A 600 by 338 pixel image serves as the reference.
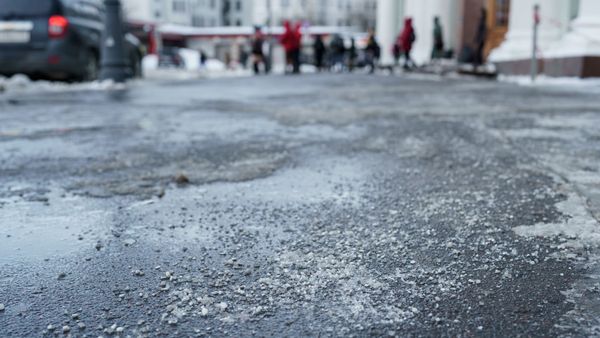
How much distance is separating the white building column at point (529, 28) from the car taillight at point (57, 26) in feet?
29.7

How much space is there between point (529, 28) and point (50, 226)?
42.0 feet

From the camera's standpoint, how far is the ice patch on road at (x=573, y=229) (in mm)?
1947

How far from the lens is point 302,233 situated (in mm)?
2105

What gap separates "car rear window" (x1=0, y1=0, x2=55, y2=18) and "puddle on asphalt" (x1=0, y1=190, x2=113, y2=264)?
28.9 feet

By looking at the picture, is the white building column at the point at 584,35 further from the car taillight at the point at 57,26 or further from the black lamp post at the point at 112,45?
the car taillight at the point at 57,26

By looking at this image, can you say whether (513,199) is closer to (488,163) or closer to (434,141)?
(488,163)

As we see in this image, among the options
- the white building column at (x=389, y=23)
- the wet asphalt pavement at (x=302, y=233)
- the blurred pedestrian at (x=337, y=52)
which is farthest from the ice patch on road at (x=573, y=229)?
the blurred pedestrian at (x=337, y=52)

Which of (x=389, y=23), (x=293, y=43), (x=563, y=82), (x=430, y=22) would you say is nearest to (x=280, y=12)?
(x=389, y=23)

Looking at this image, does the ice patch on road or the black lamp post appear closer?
the ice patch on road

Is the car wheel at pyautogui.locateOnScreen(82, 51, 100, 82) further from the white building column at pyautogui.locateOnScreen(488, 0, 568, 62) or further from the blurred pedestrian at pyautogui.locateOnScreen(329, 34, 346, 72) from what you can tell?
the blurred pedestrian at pyautogui.locateOnScreen(329, 34, 346, 72)

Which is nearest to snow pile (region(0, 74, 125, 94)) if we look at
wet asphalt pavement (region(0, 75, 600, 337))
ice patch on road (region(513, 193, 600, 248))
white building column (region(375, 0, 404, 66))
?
wet asphalt pavement (region(0, 75, 600, 337))

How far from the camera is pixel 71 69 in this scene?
10859 mm

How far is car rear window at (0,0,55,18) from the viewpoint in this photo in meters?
10.3

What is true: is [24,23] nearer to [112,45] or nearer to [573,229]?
[112,45]
